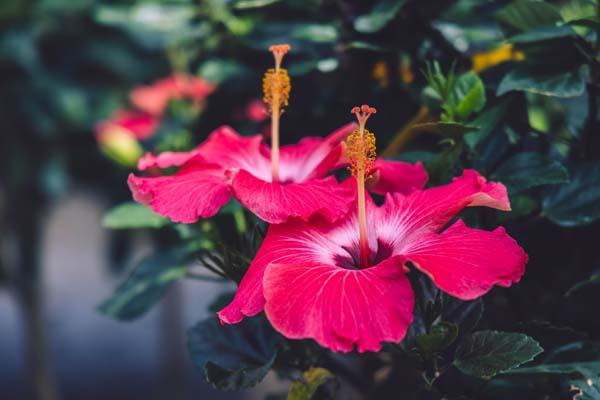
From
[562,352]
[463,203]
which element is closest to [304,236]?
[463,203]

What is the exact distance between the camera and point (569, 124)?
2.81ft

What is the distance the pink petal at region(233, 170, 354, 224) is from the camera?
602 mm

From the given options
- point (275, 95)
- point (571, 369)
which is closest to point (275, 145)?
point (275, 95)

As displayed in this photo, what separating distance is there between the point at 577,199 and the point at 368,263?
27 cm

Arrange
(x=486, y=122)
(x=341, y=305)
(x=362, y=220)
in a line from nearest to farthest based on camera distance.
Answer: (x=341, y=305)
(x=362, y=220)
(x=486, y=122)

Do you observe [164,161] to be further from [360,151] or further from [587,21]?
[587,21]

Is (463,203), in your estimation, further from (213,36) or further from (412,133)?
(213,36)

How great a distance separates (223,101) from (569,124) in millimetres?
534

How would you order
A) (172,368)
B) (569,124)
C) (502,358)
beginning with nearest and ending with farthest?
1. (502,358)
2. (569,124)
3. (172,368)

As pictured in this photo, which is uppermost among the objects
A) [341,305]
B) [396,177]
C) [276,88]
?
[276,88]

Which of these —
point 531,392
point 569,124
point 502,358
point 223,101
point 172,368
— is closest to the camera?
point 502,358

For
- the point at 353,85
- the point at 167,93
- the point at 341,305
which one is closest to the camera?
the point at 341,305

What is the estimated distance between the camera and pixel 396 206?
2.20ft

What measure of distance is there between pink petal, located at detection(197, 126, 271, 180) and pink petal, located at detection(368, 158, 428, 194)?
0.14m
